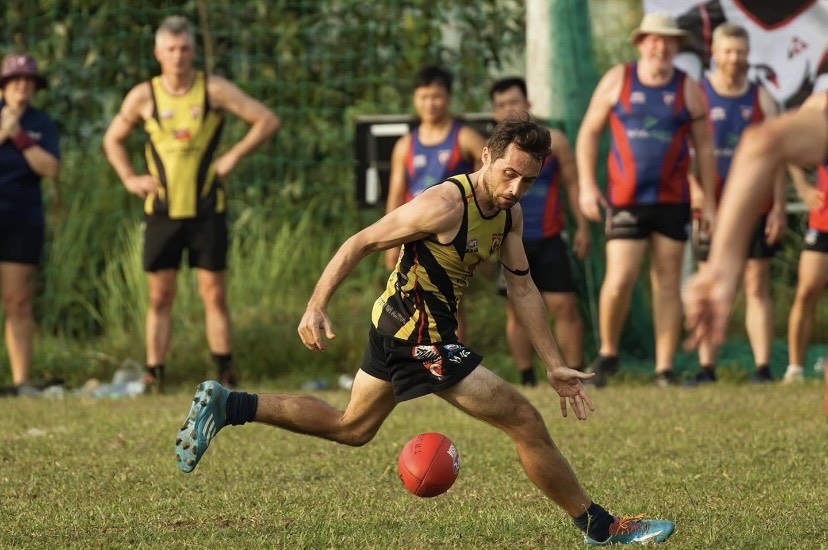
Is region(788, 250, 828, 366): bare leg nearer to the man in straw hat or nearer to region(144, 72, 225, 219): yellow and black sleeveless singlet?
the man in straw hat

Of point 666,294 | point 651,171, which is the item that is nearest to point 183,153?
point 651,171

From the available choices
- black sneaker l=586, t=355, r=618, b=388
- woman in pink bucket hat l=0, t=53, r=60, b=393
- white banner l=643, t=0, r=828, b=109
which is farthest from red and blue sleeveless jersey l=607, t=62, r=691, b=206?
woman in pink bucket hat l=0, t=53, r=60, b=393

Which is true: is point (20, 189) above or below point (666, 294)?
above

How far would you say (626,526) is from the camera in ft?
19.2

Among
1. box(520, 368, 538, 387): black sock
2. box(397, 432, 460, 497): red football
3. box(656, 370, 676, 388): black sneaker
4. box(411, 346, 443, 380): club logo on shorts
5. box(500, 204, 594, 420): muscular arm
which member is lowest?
box(520, 368, 538, 387): black sock

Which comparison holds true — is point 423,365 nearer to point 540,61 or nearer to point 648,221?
point 648,221

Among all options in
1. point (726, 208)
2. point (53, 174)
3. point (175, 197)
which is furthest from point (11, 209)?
point (726, 208)

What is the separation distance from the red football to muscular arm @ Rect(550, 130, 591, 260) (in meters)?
5.09

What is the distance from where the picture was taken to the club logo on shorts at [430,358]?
19.3 ft

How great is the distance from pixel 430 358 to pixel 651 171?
5.15 m

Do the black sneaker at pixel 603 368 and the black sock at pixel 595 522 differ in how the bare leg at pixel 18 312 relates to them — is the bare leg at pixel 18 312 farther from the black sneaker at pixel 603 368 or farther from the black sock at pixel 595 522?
the black sock at pixel 595 522

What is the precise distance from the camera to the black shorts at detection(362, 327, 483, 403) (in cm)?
586

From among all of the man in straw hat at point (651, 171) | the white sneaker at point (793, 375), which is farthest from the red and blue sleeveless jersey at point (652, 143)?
the white sneaker at point (793, 375)

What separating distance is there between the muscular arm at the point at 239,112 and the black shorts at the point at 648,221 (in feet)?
8.46
